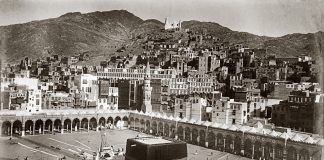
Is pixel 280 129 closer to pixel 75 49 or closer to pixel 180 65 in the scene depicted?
pixel 180 65

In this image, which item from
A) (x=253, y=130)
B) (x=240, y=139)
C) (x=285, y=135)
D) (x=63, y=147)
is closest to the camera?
(x=285, y=135)

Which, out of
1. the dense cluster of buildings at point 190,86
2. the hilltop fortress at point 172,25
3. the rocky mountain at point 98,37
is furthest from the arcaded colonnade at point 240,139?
the hilltop fortress at point 172,25

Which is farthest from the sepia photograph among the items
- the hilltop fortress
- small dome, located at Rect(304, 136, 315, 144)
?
the hilltop fortress

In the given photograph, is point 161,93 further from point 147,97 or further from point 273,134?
point 273,134

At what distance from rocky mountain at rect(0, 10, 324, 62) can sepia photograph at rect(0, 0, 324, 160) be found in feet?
0.67

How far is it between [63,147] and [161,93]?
10722mm

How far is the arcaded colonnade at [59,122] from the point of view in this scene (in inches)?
822

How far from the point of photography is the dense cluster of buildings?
800 inches

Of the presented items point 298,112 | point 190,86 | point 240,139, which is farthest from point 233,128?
point 190,86

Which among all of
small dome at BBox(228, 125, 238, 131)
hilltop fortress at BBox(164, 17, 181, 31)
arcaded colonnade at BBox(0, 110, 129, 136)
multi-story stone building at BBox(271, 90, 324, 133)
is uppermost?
hilltop fortress at BBox(164, 17, 181, 31)

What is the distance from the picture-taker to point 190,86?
1206 inches

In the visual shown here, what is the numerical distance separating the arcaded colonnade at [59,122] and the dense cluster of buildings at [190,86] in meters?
0.99

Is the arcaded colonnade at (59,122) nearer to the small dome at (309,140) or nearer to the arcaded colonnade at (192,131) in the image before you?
the arcaded colonnade at (192,131)

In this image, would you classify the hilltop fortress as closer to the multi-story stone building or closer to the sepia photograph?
the sepia photograph
